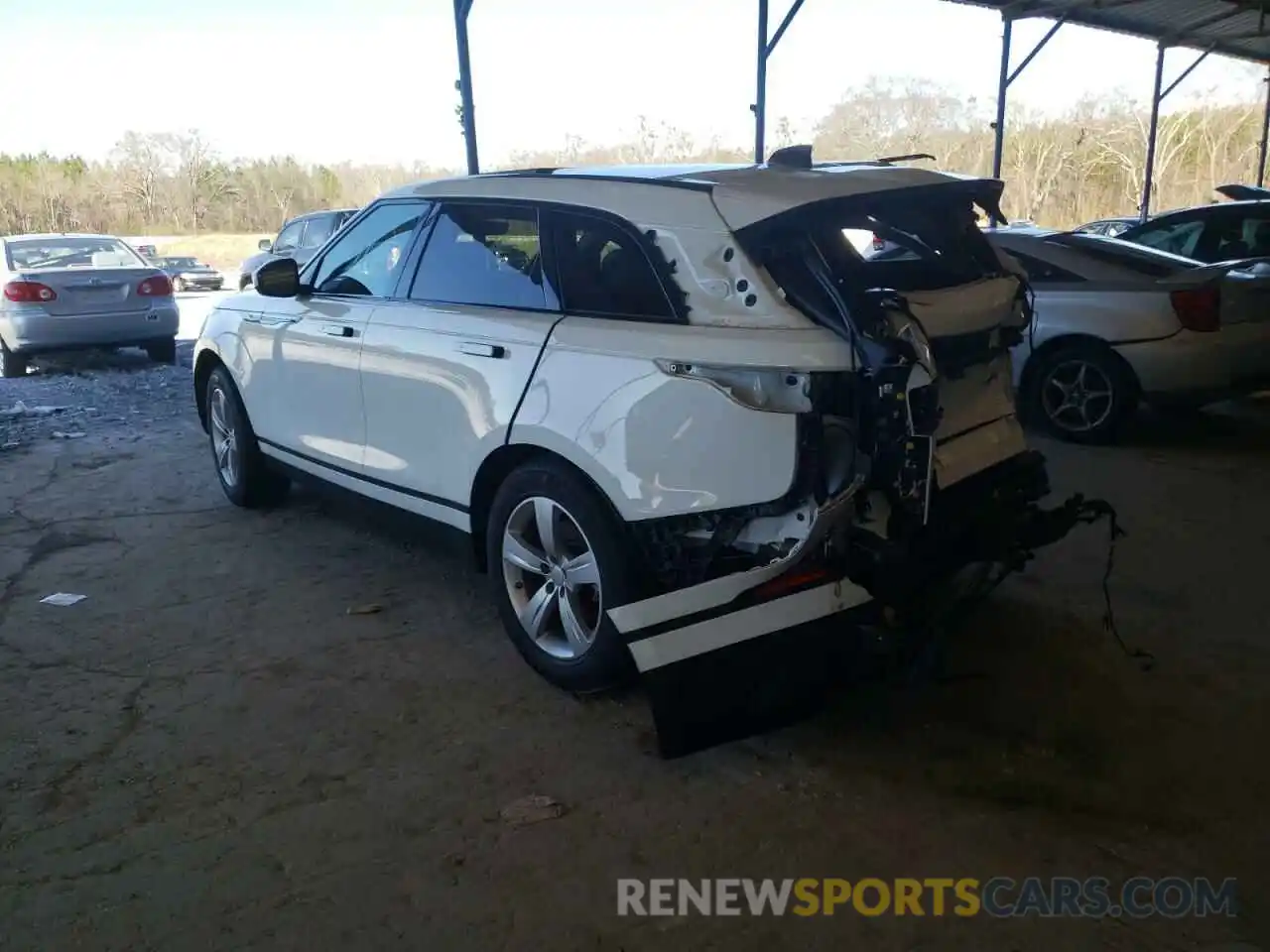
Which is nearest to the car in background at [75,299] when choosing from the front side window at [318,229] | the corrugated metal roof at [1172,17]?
the front side window at [318,229]

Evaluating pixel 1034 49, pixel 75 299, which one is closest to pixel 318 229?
pixel 75 299

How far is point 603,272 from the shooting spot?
3463mm

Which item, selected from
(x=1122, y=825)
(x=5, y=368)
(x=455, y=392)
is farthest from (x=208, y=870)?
(x=5, y=368)

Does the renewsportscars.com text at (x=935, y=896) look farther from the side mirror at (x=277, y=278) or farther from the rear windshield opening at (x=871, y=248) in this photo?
the side mirror at (x=277, y=278)

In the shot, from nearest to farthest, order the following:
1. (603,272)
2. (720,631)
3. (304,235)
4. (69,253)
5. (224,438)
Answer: (720,631) → (603,272) → (224,438) → (69,253) → (304,235)

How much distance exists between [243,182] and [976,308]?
116ft

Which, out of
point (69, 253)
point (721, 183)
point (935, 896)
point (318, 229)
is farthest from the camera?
point (318, 229)

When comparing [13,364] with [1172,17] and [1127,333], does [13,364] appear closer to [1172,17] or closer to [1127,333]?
[1127,333]

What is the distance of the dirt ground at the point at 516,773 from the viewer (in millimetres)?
2486

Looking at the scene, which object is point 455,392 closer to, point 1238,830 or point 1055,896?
point 1055,896

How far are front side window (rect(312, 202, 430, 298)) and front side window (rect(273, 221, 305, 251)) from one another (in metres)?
10.9

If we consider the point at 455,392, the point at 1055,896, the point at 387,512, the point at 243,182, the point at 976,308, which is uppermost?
the point at 243,182

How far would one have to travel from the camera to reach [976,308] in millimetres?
3369

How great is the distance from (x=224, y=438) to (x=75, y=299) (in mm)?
6111
